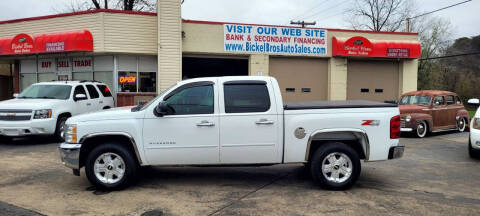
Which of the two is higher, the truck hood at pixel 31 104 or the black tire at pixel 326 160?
the truck hood at pixel 31 104

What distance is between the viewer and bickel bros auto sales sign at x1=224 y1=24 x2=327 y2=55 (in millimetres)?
17531

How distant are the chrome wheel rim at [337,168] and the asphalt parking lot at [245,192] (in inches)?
9.2

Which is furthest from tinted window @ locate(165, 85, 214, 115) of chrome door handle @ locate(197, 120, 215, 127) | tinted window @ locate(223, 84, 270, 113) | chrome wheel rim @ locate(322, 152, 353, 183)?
chrome wheel rim @ locate(322, 152, 353, 183)

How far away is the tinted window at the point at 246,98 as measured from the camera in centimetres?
571

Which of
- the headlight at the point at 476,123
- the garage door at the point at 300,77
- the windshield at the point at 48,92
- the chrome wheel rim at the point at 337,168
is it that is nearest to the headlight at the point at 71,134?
the chrome wheel rim at the point at 337,168

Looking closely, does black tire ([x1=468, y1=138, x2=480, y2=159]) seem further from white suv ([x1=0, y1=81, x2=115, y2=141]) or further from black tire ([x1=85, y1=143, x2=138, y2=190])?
white suv ([x1=0, y1=81, x2=115, y2=141])

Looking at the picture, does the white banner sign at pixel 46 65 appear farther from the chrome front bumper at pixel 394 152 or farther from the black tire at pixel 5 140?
the chrome front bumper at pixel 394 152

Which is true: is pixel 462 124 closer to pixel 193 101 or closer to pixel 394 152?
pixel 394 152

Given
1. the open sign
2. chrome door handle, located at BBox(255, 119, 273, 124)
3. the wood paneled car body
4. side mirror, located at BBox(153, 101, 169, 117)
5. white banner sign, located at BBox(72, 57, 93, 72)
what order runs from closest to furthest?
side mirror, located at BBox(153, 101, 169, 117)
chrome door handle, located at BBox(255, 119, 273, 124)
the wood paneled car body
the open sign
white banner sign, located at BBox(72, 57, 93, 72)

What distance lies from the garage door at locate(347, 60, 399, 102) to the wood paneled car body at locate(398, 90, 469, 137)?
5.71 metres

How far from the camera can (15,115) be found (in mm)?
10109

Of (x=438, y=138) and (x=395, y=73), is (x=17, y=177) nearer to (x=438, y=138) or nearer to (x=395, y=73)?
(x=438, y=138)

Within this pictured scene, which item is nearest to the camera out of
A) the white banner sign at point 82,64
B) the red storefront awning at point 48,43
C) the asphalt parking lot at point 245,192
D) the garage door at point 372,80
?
the asphalt parking lot at point 245,192

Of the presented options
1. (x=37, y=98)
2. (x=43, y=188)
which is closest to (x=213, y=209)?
(x=43, y=188)
